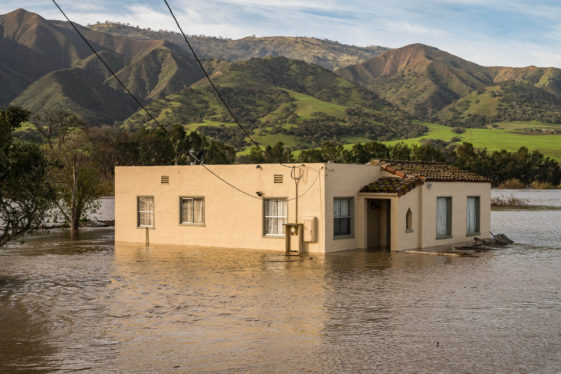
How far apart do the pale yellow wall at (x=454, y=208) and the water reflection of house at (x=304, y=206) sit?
0.14ft

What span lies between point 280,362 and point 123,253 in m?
17.0

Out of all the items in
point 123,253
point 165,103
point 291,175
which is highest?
point 165,103

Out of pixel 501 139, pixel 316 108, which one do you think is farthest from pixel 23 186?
pixel 316 108

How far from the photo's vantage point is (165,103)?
594 ft

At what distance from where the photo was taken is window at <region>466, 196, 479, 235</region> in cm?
3062

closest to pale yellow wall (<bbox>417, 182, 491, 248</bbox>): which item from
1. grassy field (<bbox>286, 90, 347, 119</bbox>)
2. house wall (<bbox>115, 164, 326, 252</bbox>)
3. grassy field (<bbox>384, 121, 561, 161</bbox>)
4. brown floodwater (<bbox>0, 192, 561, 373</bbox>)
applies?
brown floodwater (<bbox>0, 192, 561, 373</bbox>)

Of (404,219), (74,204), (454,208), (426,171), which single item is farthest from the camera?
(74,204)

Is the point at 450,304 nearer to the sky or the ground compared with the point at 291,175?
nearer to the ground

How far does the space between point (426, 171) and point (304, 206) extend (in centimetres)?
694

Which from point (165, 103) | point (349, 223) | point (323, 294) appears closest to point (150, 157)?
point (165, 103)

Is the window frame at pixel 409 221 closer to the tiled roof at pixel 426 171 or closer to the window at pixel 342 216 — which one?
the tiled roof at pixel 426 171

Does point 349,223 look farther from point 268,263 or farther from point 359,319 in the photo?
point 359,319

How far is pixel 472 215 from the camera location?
30.9 m

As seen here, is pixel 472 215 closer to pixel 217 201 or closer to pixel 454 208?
pixel 454 208
